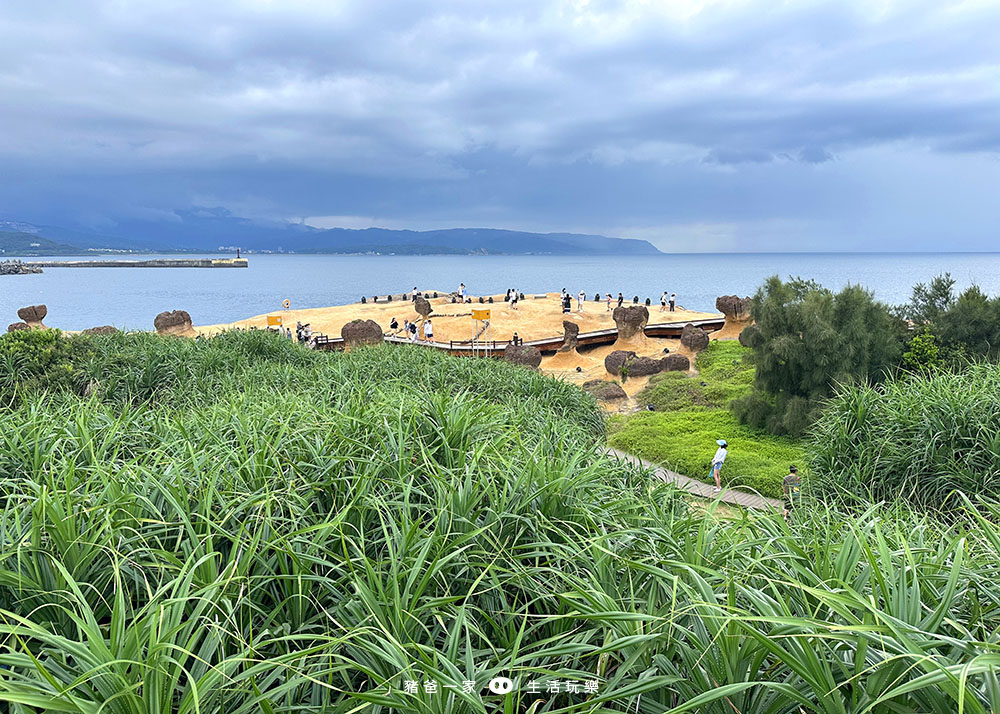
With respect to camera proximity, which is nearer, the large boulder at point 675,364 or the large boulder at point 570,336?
the large boulder at point 675,364

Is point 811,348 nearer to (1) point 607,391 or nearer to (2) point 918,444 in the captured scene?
(1) point 607,391

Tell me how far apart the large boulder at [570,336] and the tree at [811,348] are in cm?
1208

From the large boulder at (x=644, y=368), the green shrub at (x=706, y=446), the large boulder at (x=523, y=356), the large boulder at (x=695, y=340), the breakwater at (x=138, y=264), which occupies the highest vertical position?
the breakwater at (x=138, y=264)

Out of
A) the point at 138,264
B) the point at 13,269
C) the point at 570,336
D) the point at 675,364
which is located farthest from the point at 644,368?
the point at 138,264

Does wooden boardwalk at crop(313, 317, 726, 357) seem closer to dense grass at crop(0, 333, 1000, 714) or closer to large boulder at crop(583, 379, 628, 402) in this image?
large boulder at crop(583, 379, 628, 402)

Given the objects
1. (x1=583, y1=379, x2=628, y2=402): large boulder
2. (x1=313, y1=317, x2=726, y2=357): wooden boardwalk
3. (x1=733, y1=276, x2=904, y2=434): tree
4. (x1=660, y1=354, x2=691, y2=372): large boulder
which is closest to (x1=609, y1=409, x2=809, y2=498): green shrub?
(x1=733, y1=276, x2=904, y2=434): tree

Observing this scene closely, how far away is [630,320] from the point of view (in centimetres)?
2788

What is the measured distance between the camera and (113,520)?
287cm

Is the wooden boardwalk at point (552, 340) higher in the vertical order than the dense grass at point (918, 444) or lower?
lower

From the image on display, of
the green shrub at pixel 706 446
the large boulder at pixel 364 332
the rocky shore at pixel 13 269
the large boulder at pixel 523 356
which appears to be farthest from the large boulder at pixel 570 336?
the rocky shore at pixel 13 269

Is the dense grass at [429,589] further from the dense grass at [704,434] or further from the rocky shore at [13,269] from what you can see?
the rocky shore at [13,269]

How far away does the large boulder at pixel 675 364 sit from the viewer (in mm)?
23422

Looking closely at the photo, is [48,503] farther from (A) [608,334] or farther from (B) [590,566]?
(A) [608,334]

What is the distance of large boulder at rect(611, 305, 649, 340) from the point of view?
27875 mm
